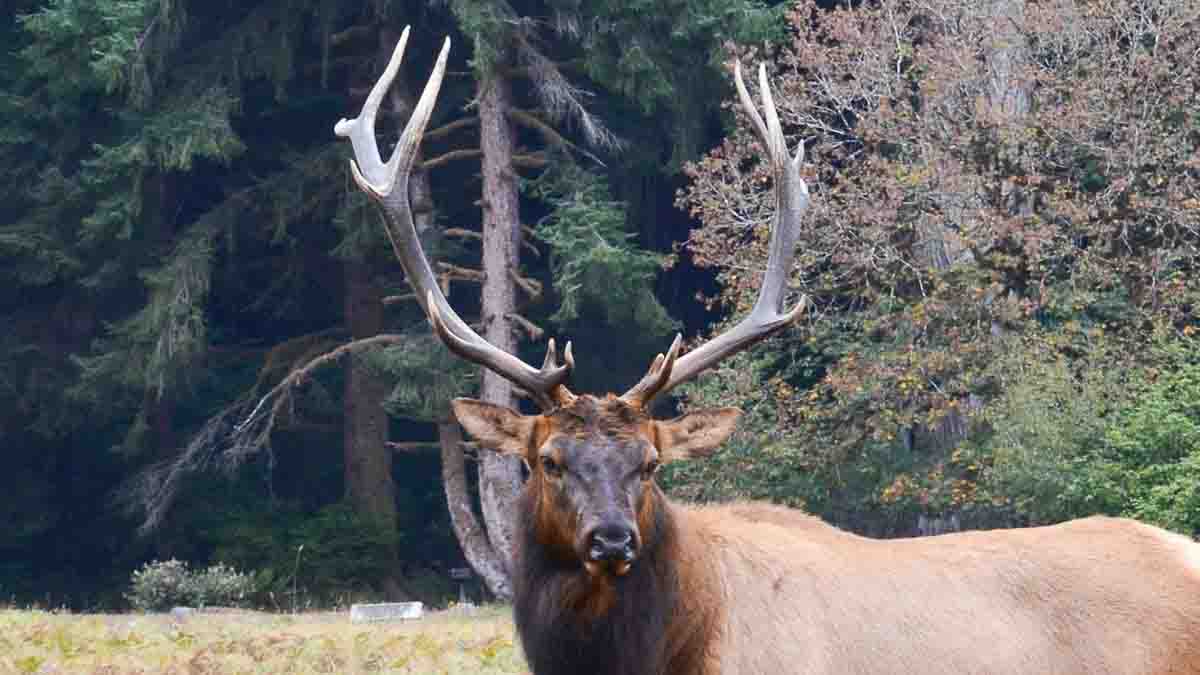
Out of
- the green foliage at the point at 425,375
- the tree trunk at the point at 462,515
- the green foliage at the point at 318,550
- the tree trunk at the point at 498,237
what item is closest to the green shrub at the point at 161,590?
the green foliage at the point at 318,550

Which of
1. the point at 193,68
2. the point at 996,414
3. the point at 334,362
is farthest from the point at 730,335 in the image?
the point at 334,362

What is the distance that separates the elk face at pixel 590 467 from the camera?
21.7 feet

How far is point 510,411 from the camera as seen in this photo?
7.33 meters

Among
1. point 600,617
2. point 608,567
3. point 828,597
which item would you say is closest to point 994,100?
point 828,597

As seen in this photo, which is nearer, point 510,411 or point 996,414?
point 510,411

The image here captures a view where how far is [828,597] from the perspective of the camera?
717cm

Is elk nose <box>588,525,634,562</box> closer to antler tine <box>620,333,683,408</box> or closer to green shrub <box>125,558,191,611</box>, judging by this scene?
antler tine <box>620,333,683,408</box>

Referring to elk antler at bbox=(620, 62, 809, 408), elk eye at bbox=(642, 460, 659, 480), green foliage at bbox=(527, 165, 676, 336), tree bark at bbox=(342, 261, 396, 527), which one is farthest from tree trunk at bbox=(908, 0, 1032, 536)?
elk eye at bbox=(642, 460, 659, 480)

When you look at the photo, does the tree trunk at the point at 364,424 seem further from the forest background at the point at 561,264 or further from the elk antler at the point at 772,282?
the elk antler at the point at 772,282

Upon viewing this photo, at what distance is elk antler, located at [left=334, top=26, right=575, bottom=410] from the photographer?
744cm

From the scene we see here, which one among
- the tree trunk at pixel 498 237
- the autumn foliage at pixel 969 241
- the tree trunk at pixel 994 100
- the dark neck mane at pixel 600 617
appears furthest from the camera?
the tree trunk at pixel 498 237

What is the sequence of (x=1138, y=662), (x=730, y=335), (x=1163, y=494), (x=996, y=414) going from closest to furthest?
1. (x=1138, y=662)
2. (x=730, y=335)
3. (x=1163, y=494)
4. (x=996, y=414)

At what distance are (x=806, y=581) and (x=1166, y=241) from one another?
13301 millimetres

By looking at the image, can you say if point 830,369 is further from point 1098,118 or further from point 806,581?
point 806,581
